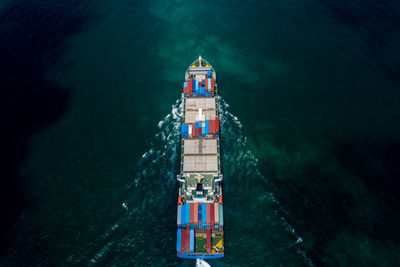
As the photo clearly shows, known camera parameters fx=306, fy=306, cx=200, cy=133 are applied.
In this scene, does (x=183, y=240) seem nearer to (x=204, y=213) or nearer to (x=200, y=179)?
(x=204, y=213)

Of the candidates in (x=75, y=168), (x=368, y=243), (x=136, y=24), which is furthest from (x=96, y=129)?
(x=368, y=243)

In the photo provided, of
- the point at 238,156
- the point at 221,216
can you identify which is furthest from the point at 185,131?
the point at 221,216

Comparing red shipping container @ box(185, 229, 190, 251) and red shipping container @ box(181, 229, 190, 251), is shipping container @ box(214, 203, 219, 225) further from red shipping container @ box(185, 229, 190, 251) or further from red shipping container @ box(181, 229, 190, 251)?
red shipping container @ box(181, 229, 190, 251)

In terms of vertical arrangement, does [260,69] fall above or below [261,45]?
below

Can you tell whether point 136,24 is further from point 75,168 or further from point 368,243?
point 368,243

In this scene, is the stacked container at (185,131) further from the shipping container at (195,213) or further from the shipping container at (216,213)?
the shipping container at (216,213)

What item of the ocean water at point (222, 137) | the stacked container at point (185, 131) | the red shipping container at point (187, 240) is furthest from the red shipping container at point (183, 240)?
the stacked container at point (185, 131)

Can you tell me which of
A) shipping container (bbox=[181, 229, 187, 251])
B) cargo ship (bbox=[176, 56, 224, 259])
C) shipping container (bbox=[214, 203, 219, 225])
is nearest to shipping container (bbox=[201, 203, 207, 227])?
cargo ship (bbox=[176, 56, 224, 259])

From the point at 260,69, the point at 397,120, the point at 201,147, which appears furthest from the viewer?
the point at 260,69
